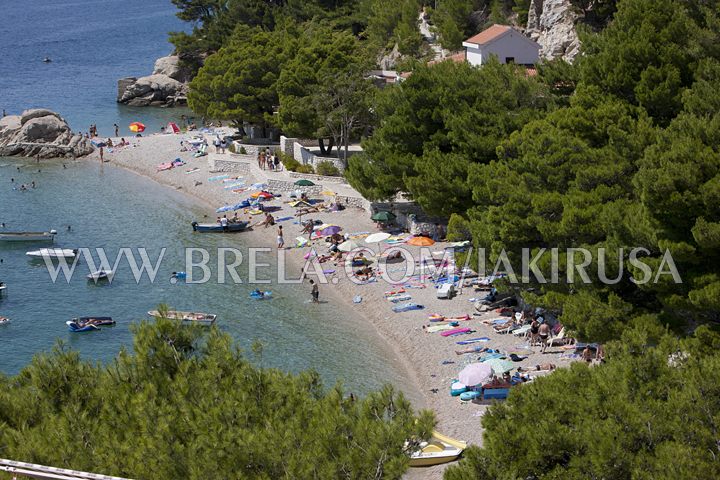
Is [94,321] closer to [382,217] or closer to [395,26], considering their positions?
Result: [382,217]

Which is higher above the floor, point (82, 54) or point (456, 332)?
point (82, 54)

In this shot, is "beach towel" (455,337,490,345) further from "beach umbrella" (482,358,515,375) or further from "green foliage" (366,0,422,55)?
"green foliage" (366,0,422,55)

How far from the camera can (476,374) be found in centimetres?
2661

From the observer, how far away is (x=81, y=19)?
15650 centimetres

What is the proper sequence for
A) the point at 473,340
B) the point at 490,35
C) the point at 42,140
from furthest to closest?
the point at 42,140 → the point at 490,35 → the point at 473,340

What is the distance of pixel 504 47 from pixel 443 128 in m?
17.8

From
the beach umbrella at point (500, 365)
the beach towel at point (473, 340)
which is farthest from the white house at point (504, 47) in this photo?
the beach umbrella at point (500, 365)

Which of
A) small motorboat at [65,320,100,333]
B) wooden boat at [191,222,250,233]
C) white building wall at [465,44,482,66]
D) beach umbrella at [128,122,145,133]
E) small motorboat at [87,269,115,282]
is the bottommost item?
small motorboat at [65,320,100,333]

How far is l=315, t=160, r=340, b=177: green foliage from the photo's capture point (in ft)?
164

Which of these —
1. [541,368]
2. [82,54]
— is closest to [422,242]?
[541,368]

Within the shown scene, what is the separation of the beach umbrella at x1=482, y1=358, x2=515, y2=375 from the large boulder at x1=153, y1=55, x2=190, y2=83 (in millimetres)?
62597

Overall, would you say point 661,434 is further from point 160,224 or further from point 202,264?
point 160,224

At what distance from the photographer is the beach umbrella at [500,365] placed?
89.3ft

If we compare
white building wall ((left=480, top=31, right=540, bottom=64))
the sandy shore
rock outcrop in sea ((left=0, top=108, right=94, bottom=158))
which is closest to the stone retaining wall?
the sandy shore
